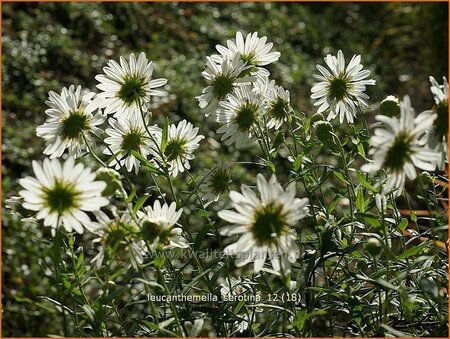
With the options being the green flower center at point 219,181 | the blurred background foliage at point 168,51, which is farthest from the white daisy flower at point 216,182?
the blurred background foliage at point 168,51

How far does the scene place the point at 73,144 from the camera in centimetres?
94

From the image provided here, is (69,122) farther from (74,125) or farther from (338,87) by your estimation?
(338,87)

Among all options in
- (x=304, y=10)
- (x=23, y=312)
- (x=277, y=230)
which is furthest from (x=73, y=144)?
(x=304, y=10)

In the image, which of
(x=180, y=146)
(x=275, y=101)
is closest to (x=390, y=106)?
(x=275, y=101)

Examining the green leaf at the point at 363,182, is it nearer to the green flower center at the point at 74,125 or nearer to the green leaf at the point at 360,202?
the green leaf at the point at 360,202

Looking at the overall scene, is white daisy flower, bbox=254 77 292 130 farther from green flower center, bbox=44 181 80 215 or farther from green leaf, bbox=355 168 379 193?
green flower center, bbox=44 181 80 215

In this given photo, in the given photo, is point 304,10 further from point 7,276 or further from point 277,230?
point 277,230

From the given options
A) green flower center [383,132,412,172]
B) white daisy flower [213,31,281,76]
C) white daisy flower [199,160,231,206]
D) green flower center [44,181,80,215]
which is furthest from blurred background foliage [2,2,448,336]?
green flower center [383,132,412,172]

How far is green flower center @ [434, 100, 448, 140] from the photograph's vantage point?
2.48 feet

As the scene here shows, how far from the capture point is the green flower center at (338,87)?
101 cm

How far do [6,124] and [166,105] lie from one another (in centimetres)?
63

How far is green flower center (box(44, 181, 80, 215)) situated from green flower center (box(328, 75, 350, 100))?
443 millimetres

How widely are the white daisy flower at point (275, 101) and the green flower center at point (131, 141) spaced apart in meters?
0.18

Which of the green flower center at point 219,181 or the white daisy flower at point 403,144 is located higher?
the green flower center at point 219,181
